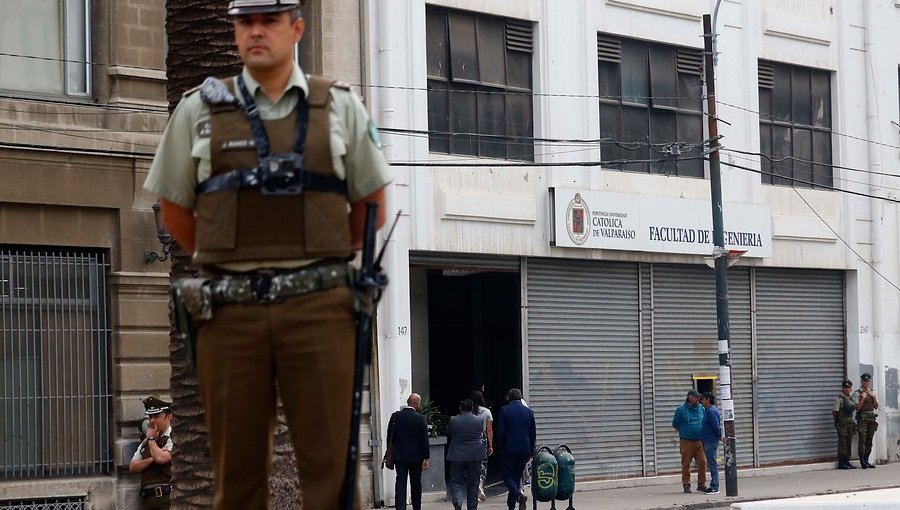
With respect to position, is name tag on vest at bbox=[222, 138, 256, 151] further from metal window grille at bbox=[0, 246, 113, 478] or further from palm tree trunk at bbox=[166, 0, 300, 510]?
metal window grille at bbox=[0, 246, 113, 478]

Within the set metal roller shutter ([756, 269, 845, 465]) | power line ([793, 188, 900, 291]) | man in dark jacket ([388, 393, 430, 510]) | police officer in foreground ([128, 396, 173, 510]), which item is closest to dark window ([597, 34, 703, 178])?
power line ([793, 188, 900, 291])

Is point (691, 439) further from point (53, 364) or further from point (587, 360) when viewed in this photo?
point (53, 364)

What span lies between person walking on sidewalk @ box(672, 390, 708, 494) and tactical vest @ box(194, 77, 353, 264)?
65.3ft

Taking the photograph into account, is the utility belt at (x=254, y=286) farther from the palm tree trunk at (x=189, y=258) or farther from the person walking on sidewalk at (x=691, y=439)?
the person walking on sidewalk at (x=691, y=439)

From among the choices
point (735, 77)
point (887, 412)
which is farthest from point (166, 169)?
point (887, 412)

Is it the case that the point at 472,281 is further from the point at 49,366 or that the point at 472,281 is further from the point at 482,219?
the point at 49,366

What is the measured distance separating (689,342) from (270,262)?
73.1 feet

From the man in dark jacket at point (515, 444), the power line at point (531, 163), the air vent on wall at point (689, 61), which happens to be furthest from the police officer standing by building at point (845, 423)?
the man in dark jacket at point (515, 444)

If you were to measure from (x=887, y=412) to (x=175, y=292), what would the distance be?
26090mm

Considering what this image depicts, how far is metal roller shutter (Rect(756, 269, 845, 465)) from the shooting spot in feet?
91.1

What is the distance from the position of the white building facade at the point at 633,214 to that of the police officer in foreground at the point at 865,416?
0.59 m

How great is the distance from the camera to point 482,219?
23125 mm

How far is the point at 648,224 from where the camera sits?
25.3m

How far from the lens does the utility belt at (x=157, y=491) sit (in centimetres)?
1449
